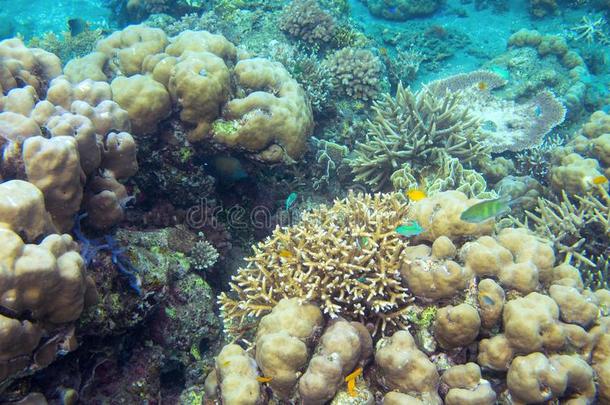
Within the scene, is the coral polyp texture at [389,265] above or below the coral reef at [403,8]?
below

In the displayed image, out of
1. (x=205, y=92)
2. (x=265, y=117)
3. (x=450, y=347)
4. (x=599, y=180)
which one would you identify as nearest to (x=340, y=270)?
(x=450, y=347)

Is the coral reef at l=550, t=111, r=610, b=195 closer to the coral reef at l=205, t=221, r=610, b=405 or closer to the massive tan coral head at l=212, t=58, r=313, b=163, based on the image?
the coral reef at l=205, t=221, r=610, b=405

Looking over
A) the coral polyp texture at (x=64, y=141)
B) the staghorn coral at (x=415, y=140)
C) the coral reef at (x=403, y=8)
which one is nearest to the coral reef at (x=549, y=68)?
the staghorn coral at (x=415, y=140)

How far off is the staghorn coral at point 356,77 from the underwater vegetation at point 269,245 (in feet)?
1.63

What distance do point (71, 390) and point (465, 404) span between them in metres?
3.09

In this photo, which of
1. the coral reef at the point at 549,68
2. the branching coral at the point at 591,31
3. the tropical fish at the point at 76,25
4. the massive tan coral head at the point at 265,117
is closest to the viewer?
the massive tan coral head at the point at 265,117

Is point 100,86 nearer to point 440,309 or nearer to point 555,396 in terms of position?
point 440,309

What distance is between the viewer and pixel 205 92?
4.57 m

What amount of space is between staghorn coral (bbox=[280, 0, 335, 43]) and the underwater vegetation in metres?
1.89

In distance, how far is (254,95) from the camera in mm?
4844

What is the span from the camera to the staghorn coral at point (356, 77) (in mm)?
7188

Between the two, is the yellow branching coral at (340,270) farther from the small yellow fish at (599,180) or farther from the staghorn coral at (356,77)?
the staghorn coral at (356,77)

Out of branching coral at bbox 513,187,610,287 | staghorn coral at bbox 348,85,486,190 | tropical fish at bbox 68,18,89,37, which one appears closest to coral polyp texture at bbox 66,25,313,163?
staghorn coral at bbox 348,85,486,190

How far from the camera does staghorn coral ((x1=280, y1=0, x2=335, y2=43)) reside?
8.34 meters
